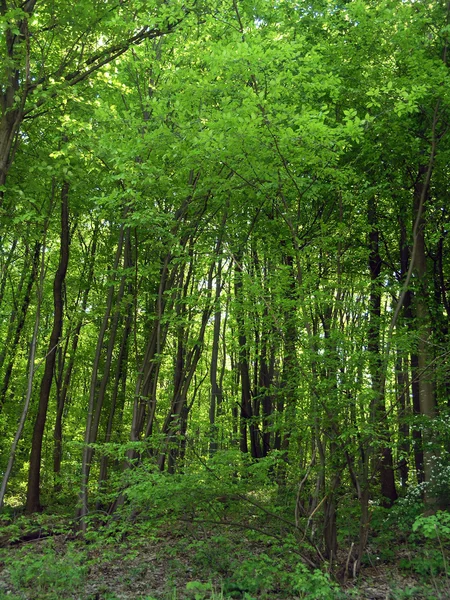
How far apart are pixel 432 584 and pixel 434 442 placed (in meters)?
2.43

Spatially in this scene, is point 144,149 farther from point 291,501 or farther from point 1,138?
point 291,501

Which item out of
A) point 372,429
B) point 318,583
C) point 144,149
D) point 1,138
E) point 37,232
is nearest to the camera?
point 318,583

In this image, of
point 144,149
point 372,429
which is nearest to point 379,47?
point 144,149

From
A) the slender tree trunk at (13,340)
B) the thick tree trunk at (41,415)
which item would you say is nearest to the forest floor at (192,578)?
the thick tree trunk at (41,415)

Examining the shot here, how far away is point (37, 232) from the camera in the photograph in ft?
30.8

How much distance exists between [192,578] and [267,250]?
5536 mm

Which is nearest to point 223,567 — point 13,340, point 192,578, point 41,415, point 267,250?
point 192,578

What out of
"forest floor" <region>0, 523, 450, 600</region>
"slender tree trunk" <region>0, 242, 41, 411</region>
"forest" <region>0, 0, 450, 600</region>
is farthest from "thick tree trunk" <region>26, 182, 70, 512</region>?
"forest floor" <region>0, 523, 450, 600</region>

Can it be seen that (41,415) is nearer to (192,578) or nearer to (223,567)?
(192,578)

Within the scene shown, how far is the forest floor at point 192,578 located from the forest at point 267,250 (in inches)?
1.7

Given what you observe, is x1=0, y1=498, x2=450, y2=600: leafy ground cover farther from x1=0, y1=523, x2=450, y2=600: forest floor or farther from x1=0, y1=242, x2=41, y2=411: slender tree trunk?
x1=0, y1=242, x2=41, y2=411: slender tree trunk

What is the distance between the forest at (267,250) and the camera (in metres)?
6.04

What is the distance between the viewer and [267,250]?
9734mm

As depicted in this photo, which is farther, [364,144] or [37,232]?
[37,232]
